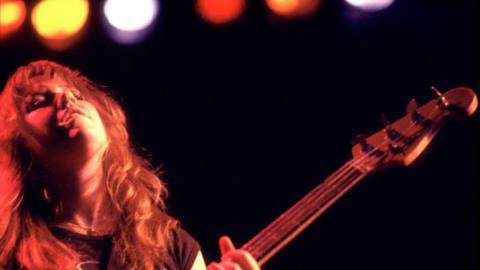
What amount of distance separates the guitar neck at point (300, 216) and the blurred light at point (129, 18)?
55.5 inches

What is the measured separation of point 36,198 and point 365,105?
1506 millimetres

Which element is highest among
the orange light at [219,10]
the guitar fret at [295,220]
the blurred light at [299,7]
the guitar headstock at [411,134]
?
the orange light at [219,10]

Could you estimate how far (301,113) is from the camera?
267 cm

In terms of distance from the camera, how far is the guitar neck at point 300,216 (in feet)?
5.00

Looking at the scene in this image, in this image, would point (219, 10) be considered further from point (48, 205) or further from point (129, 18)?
point (48, 205)

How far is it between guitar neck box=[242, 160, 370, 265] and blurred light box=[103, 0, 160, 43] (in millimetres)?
1409

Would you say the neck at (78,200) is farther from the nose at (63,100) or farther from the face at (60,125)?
the nose at (63,100)

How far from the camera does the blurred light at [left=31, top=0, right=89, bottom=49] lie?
2643 millimetres

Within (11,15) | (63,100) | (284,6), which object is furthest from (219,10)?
(63,100)

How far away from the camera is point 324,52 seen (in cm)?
Result: 272

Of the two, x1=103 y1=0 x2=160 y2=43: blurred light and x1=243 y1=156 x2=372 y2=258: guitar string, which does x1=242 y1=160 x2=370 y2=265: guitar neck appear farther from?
x1=103 y1=0 x2=160 y2=43: blurred light

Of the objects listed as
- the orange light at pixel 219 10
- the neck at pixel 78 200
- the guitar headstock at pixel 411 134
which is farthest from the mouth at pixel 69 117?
the orange light at pixel 219 10

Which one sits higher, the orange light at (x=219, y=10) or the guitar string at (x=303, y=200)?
the orange light at (x=219, y=10)

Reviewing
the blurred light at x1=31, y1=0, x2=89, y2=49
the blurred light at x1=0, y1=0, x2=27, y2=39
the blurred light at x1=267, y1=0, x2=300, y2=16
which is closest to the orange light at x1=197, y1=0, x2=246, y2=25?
the blurred light at x1=267, y1=0, x2=300, y2=16
